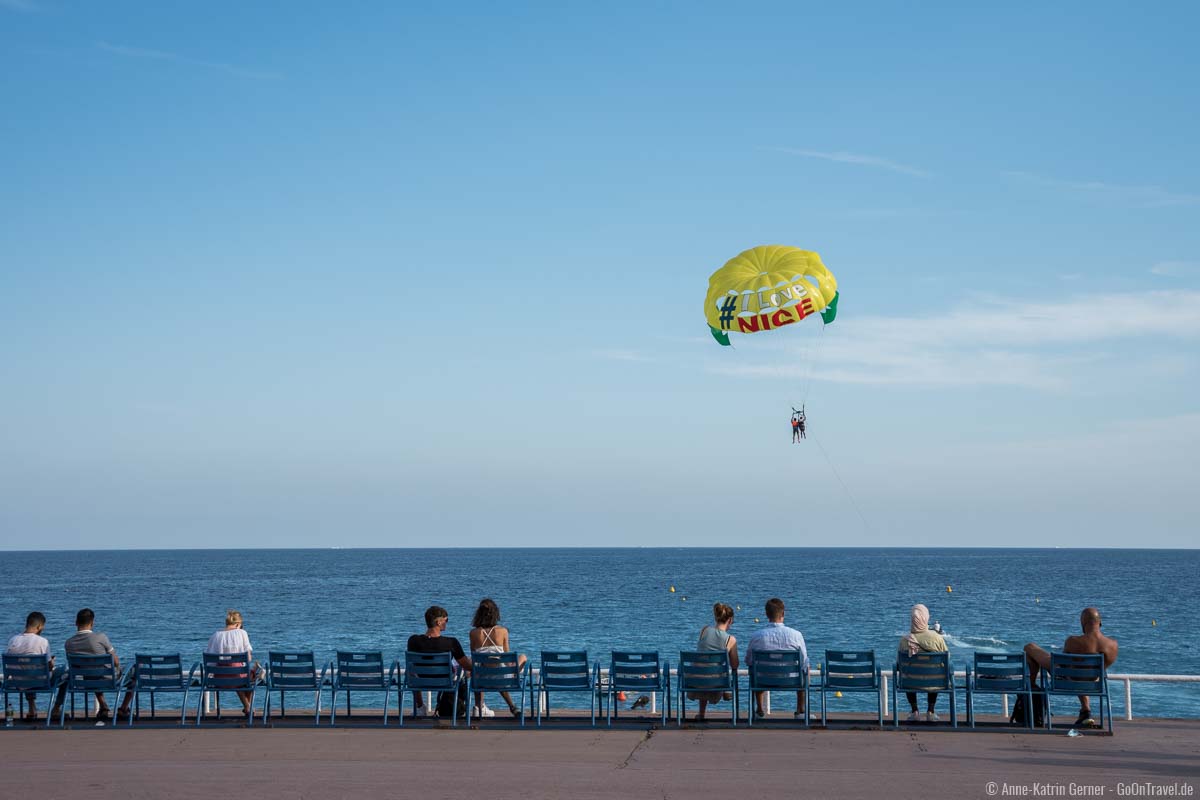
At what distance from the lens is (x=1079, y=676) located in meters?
11.9

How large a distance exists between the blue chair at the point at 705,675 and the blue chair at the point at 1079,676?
3.15 meters

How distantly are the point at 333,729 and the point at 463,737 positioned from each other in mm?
1540

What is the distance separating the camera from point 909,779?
9523 mm

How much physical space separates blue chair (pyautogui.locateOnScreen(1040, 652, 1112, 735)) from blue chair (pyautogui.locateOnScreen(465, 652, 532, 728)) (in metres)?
5.31

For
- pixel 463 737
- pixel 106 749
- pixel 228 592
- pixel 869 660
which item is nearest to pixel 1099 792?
pixel 869 660

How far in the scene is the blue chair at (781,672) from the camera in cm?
1220

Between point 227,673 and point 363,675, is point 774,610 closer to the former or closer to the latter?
point 363,675

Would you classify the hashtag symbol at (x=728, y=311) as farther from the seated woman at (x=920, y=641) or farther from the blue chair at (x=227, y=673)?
the blue chair at (x=227, y=673)

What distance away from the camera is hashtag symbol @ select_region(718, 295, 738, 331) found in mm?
20500

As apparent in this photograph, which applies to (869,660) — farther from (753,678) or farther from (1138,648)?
(1138,648)

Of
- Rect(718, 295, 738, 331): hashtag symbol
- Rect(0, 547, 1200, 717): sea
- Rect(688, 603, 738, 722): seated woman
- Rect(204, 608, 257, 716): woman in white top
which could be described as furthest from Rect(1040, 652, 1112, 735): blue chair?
Rect(0, 547, 1200, 717): sea

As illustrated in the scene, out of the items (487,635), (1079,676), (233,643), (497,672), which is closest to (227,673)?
(233,643)

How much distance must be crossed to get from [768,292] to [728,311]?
2.57 ft

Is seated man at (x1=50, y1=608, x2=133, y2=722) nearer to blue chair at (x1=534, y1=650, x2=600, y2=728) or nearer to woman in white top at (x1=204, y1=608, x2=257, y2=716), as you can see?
woman in white top at (x1=204, y1=608, x2=257, y2=716)
